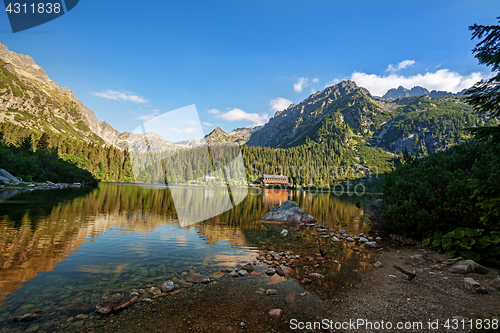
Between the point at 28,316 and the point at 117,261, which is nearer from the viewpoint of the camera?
the point at 28,316

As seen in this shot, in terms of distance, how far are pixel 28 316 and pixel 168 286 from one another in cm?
472

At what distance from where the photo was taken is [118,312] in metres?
7.83

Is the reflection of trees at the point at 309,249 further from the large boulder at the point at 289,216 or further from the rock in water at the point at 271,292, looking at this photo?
the large boulder at the point at 289,216

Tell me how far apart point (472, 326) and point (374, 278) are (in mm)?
5698

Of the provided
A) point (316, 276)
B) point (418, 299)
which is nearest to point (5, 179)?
point (316, 276)

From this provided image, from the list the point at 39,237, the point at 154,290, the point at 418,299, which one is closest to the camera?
the point at 418,299

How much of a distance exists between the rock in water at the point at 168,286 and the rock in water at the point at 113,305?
1.58 meters

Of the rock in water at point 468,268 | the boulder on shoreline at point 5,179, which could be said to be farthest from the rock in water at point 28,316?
the boulder on shoreline at point 5,179

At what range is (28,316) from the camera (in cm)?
707

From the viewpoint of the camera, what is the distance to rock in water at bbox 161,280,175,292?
9.80 meters

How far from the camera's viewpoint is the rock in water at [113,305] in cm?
774

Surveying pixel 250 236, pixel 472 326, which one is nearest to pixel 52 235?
pixel 250 236

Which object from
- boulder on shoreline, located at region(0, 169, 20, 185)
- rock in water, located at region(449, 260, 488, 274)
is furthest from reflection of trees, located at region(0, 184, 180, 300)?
boulder on shoreline, located at region(0, 169, 20, 185)

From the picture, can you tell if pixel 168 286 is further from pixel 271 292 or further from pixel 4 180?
pixel 4 180
